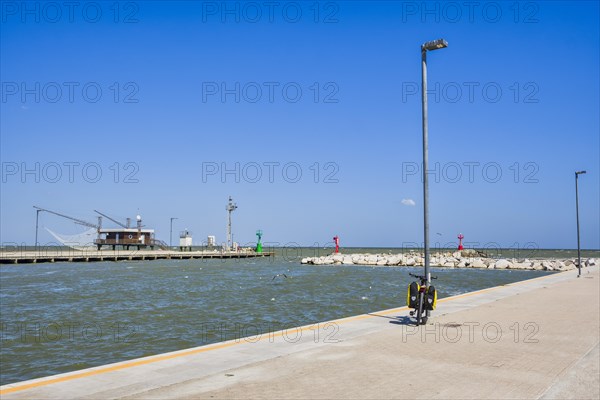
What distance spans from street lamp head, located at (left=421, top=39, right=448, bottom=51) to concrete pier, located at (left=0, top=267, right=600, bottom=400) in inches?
266

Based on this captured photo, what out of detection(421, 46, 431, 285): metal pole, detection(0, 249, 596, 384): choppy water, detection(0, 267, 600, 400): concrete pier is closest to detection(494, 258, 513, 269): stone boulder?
detection(0, 249, 596, 384): choppy water

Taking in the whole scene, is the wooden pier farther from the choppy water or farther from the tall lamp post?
the tall lamp post

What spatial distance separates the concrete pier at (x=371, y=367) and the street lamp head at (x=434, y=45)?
6751 millimetres

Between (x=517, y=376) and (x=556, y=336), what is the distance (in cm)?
422

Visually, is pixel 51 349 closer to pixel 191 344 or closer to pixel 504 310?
pixel 191 344

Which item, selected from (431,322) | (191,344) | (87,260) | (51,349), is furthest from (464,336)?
(87,260)

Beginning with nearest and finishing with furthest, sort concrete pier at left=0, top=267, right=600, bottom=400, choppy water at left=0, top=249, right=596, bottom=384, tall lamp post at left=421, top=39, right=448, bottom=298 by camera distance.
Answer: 1. concrete pier at left=0, top=267, right=600, bottom=400
2. tall lamp post at left=421, top=39, right=448, bottom=298
3. choppy water at left=0, top=249, right=596, bottom=384

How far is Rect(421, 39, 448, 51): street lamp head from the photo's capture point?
12.7 m

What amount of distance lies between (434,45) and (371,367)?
8.16m

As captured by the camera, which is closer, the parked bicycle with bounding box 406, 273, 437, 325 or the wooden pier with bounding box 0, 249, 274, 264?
the parked bicycle with bounding box 406, 273, 437, 325

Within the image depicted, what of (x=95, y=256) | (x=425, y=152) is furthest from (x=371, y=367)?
(x=95, y=256)

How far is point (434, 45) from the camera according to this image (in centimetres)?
1290

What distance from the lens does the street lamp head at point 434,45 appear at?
41.7ft

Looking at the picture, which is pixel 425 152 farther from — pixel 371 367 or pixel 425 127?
pixel 371 367
